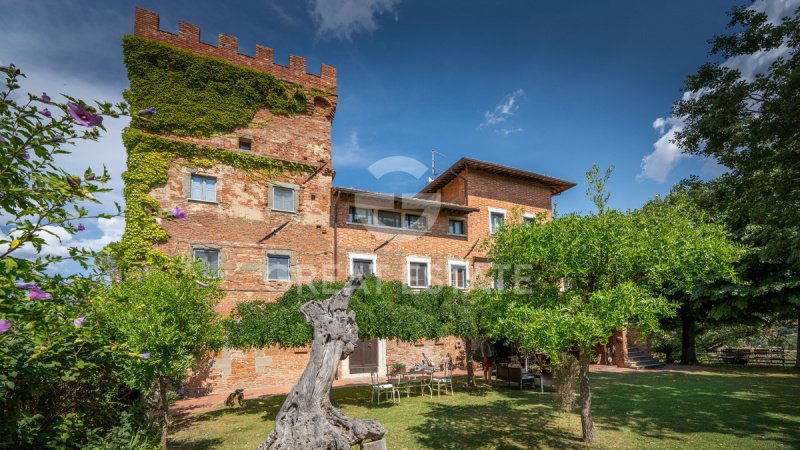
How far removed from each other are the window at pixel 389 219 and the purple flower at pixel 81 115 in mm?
16319

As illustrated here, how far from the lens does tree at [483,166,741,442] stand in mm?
6504

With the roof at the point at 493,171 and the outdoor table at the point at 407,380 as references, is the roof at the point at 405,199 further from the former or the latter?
the outdoor table at the point at 407,380

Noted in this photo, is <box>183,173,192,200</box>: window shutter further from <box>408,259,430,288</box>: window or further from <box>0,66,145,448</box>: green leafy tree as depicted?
<box>0,66,145,448</box>: green leafy tree

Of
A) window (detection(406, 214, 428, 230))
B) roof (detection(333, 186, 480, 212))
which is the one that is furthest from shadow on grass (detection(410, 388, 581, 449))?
roof (detection(333, 186, 480, 212))

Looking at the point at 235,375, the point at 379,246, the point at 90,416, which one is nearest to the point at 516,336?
the point at 90,416

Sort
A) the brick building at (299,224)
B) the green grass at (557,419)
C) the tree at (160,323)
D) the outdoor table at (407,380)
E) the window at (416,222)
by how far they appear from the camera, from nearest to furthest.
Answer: the tree at (160,323)
the green grass at (557,419)
the outdoor table at (407,380)
the brick building at (299,224)
the window at (416,222)

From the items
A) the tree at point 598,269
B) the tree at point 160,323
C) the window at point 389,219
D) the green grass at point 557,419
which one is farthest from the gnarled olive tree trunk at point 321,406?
the window at point 389,219

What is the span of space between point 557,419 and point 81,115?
11.5m

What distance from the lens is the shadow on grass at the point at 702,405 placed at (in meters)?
8.70

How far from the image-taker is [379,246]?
18.4m

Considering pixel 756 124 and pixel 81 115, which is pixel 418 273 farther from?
pixel 81 115

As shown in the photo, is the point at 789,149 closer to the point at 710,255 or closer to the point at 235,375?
the point at 710,255

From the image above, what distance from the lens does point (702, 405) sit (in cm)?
1112

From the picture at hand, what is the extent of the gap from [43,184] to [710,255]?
9001 mm
